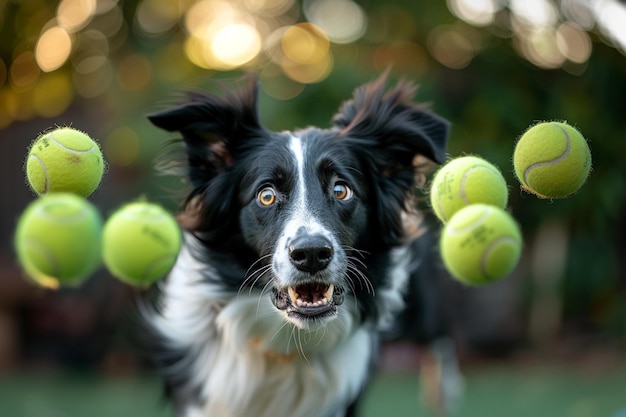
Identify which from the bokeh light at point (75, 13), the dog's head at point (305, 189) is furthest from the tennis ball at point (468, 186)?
the bokeh light at point (75, 13)

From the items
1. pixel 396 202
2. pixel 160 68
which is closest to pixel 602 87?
pixel 160 68

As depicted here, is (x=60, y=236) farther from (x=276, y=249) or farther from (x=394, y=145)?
(x=394, y=145)

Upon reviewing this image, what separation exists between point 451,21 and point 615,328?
15.0 feet

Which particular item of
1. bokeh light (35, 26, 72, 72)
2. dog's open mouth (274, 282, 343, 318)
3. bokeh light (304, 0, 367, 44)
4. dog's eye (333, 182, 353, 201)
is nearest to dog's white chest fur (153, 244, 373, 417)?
dog's open mouth (274, 282, 343, 318)

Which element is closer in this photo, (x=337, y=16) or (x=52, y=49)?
(x=52, y=49)

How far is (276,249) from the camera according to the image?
3.58 metres

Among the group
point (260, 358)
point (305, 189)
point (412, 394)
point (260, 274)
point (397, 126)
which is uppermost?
point (397, 126)

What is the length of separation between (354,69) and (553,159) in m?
6.52

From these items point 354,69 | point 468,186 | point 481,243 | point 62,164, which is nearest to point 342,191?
point 468,186

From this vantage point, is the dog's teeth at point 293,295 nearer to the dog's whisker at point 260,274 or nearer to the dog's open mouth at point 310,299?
the dog's open mouth at point 310,299

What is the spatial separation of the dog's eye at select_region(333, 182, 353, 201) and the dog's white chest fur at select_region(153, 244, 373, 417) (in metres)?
0.57

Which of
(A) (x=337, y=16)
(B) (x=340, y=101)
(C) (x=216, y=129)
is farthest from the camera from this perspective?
(A) (x=337, y=16)

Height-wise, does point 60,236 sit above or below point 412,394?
above

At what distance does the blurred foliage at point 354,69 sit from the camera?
30.5 feet
